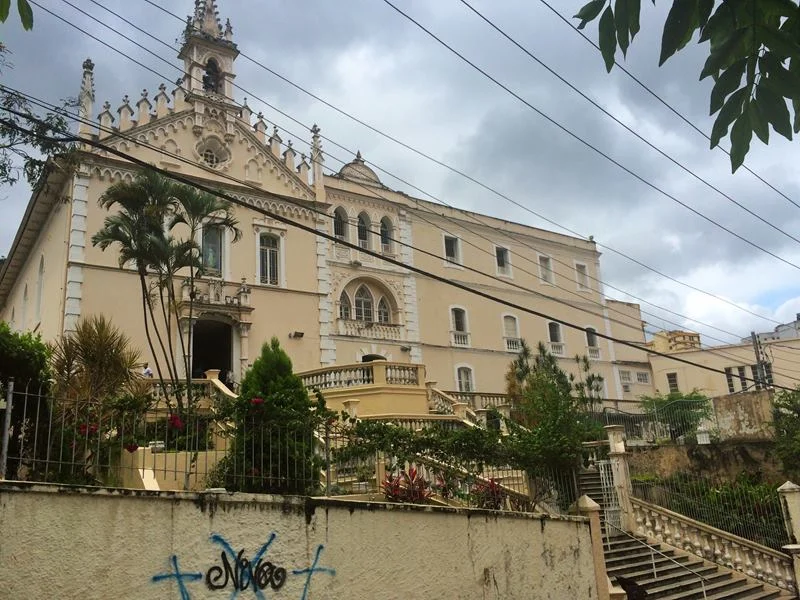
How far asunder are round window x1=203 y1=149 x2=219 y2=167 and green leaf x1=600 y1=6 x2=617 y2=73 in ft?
79.0

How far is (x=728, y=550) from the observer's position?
52.6ft

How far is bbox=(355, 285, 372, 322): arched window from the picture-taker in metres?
29.3

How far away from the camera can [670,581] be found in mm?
14500

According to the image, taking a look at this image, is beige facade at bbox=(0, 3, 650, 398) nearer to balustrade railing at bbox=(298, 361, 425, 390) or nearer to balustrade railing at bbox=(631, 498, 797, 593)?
balustrade railing at bbox=(298, 361, 425, 390)

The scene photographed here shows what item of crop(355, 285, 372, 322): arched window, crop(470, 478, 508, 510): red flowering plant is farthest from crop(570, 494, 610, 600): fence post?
crop(355, 285, 372, 322): arched window

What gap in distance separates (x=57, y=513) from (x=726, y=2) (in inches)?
246

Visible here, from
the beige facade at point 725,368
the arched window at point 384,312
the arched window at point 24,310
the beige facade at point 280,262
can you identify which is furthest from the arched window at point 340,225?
the beige facade at point 725,368

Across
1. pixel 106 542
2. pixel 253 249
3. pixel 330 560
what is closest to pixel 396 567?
pixel 330 560

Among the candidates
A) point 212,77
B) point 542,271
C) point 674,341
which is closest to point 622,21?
point 212,77

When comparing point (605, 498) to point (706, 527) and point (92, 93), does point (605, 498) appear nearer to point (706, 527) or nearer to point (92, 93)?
point (706, 527)

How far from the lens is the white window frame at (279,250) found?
2592 centimetres

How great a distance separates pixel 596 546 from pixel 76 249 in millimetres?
17333

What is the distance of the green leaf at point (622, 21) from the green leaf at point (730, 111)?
475 mm

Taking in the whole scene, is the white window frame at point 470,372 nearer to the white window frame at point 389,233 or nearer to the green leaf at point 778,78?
the white window frame at point 389,233
